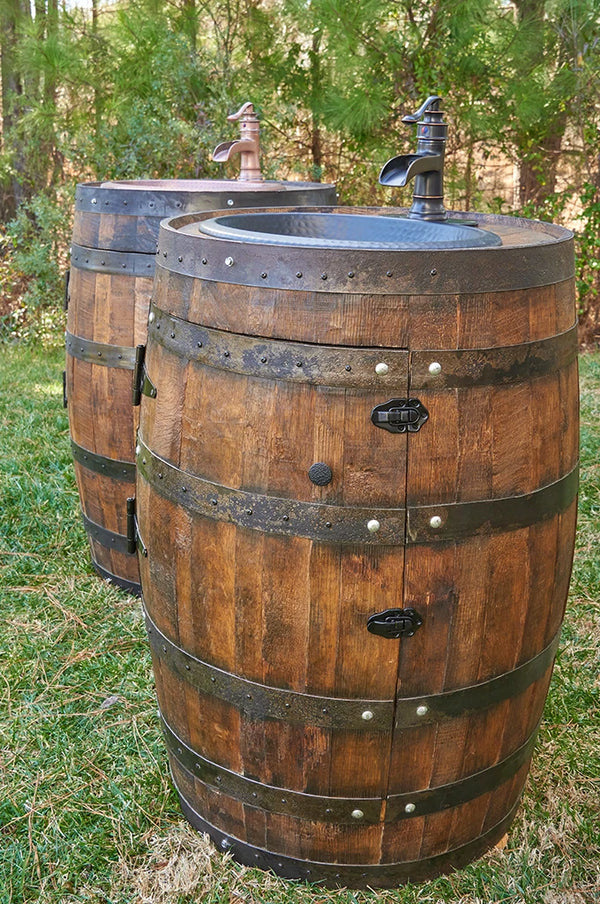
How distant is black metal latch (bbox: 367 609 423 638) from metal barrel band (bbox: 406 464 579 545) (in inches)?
6.0

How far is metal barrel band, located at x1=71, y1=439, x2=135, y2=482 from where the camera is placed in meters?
3.23

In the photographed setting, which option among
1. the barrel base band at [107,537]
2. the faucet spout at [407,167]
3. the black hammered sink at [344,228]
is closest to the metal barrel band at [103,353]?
the barrel base band at [107,537]

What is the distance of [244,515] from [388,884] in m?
0.97

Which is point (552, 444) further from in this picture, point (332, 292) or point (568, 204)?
point (568, 204)

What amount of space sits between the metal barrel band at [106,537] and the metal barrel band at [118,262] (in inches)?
40.3

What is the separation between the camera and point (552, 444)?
184 cm

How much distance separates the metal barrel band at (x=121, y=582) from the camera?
3.39m

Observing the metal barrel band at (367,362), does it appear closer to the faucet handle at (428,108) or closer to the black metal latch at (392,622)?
the black metal latch at (392,622)

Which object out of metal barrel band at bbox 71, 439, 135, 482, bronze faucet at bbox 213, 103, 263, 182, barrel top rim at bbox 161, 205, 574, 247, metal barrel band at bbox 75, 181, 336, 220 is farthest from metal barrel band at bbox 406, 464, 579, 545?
bronze faucet at bbox 213, 103, 263, 182

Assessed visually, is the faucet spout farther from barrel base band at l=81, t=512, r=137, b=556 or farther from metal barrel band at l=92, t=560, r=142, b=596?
metal barrel band at l=92, t=560, r=142, b=596

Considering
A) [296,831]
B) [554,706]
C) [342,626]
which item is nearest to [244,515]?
[342,626]

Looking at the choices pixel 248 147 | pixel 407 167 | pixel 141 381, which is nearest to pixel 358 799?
pixel 141 381

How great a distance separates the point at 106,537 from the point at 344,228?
64.8 inches

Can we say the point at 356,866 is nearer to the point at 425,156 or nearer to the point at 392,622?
the point at 392,622
